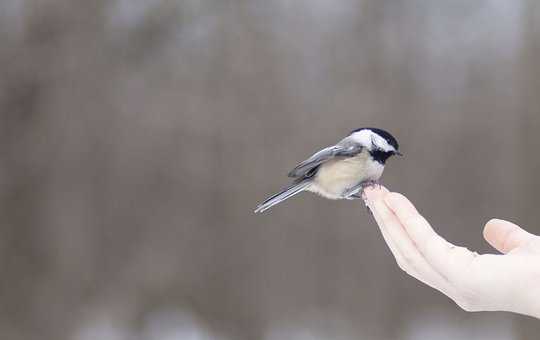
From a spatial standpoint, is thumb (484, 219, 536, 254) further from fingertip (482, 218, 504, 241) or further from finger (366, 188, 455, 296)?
finger (366, 188, 455, 296)

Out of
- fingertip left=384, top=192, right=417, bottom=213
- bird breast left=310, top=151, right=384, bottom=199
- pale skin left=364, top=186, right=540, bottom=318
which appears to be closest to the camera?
pale skin left=364, top=186, right=540, bottom=318

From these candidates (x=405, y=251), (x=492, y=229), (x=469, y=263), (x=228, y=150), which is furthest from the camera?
(x=228, y=150)

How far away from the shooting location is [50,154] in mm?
3428

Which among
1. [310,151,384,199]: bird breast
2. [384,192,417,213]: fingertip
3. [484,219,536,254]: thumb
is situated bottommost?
[384,192,417,213]: fingertip

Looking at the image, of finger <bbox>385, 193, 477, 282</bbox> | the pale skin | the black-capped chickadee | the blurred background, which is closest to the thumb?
the pale skin

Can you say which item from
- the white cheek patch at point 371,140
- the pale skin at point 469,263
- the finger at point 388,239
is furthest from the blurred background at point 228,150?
the pale skin at point 469,263

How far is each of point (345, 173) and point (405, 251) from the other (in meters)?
0.55

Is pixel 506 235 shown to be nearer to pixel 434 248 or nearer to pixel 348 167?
pixel 434 248

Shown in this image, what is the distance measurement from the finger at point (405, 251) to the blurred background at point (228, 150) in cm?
233

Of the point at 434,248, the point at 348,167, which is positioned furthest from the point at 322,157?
the point at 434,248

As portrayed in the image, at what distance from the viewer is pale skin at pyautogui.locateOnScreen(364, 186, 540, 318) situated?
997 millimetres

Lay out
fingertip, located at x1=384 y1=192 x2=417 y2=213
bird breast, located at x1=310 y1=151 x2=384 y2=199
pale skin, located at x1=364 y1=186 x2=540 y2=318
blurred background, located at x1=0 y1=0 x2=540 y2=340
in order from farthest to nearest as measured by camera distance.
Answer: blurred background, located at x1=0 y1=0 x2=540 y2=340 → bird breast, located at x1=310 y1=151 x2=384 y2=199 → fingertip, located at x1=384 y1=192 x2=417 y2=213 → pale skin, located at x1=364 y1=186 x2=540 y2=318

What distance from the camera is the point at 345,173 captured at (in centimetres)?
165

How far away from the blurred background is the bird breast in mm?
1837
